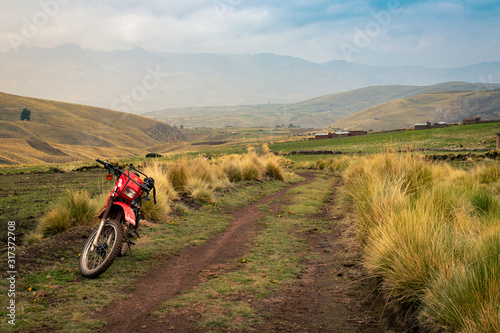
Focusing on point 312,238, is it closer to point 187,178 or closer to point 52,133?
point 187,178

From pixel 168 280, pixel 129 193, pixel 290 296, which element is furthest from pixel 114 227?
pixel 290 296

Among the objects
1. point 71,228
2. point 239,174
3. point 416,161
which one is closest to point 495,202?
point 416,161

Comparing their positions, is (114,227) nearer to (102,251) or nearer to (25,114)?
(102,251)

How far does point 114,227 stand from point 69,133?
117515 millimetres

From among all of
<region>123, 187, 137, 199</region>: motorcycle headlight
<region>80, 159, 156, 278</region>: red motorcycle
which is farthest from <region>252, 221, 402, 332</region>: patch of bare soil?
<region>123, 187, 137, 199</region>: motorcycle headlight

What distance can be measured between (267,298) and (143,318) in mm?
1704

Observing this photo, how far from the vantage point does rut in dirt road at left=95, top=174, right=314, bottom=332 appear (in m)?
4.07

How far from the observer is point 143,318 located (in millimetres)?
4191

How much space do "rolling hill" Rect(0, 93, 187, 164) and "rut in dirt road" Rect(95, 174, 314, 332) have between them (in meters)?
56.1

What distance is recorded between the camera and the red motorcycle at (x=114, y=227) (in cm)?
547

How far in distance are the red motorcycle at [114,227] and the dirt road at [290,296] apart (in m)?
0.70

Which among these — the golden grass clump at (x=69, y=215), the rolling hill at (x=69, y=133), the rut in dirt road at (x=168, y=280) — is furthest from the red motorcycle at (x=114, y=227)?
the rolling hill at (x=69, y=133)

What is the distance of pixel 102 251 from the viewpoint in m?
5.63

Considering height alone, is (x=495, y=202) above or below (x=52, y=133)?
below
